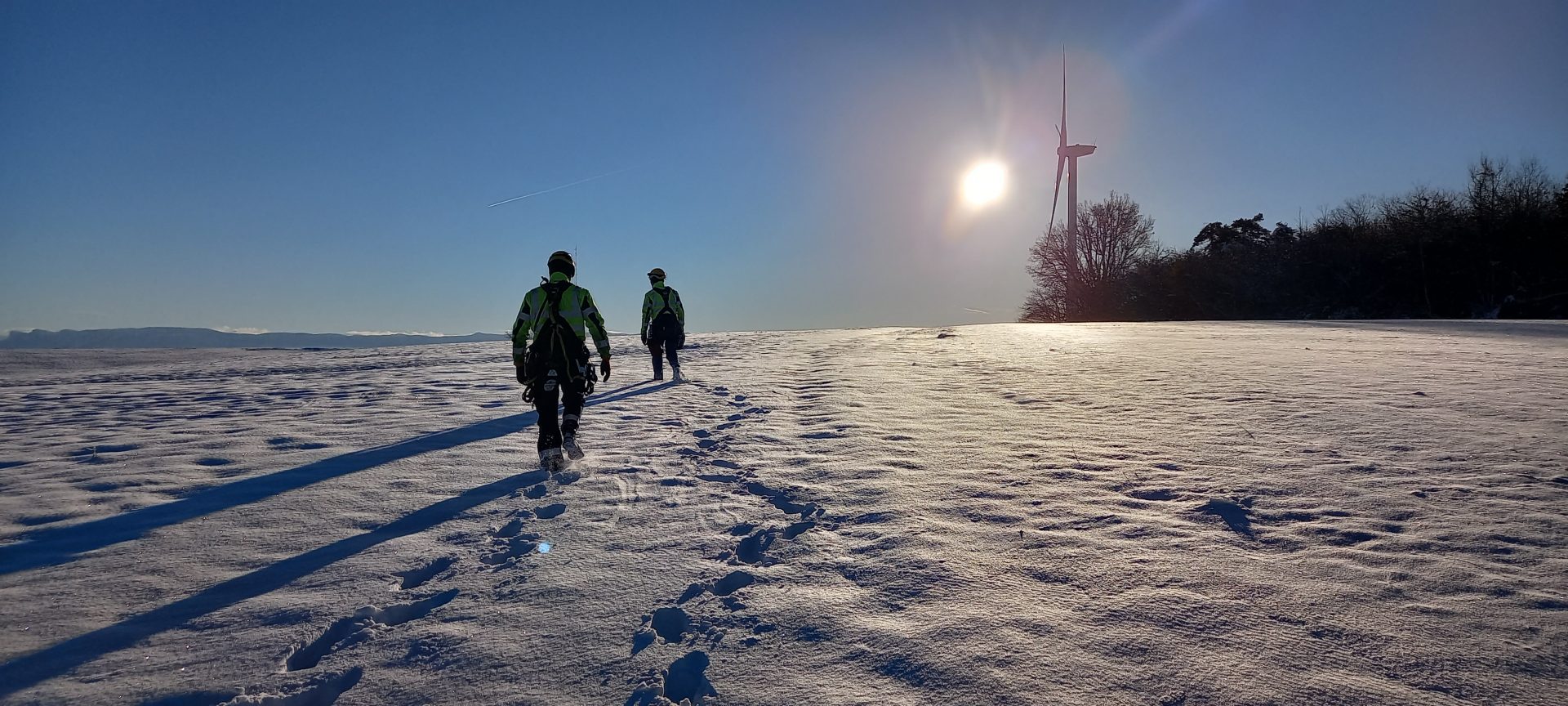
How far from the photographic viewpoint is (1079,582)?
3.21 meters

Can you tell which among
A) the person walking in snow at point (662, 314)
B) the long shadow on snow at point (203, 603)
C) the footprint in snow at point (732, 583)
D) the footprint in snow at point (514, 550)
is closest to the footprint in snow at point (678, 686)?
the footprint in snow at point (732, 583)

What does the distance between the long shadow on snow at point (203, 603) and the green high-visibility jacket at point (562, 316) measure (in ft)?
5.21

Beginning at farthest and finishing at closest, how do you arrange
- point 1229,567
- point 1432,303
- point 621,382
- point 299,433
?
point 1432,303 < point 621,382 < point 299,433 < point 1229,567

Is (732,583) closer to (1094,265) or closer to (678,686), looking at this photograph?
(678,686)

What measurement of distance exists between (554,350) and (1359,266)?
44847mm

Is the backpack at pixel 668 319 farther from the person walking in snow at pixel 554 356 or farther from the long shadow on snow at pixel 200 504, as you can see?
the person walking in snow at pixel 554 356

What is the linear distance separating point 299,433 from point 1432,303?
45.9 meters

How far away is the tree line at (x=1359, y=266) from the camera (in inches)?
1192

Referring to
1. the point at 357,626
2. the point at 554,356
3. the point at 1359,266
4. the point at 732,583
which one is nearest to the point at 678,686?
the point at 732,583

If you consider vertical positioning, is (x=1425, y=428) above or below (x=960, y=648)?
above

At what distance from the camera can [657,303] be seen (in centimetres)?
1179

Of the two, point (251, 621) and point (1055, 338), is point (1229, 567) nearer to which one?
point (251, 621)

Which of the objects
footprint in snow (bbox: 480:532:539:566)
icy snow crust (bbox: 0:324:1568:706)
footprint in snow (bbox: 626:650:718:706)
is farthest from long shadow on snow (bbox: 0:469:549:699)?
footprint in snow (bbox: 626:650:718:706)

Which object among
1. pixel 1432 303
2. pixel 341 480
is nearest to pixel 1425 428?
pixel 341 480
